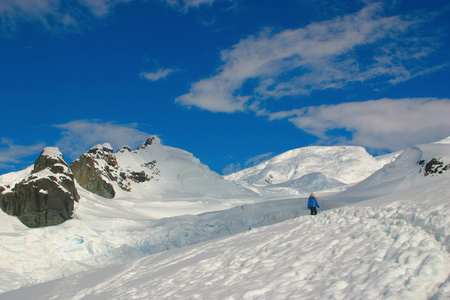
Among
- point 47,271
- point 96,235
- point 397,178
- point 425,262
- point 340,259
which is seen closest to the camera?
point 425,262

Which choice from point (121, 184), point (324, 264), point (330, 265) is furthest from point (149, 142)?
point (330, 265)

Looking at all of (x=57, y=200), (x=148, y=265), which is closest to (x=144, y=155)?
(x=57, y=200)

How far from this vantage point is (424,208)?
1111 cm

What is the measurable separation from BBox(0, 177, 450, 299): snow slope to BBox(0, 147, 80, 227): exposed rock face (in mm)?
28600

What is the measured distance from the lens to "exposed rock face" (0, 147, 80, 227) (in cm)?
4053

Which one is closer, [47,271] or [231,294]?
[231,294]

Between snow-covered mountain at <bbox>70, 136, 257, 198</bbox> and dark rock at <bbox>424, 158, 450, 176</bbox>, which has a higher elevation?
snow-covered mountain at <bbox>70, 136, 257, 198</bbox>

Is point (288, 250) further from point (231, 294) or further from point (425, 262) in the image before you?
point (425, 262)

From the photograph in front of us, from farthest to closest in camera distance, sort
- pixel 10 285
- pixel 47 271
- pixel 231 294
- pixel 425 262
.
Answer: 1. pixel 47 271
2. pixel 10 285
3. pixel 231 294
4. pixel 425 262

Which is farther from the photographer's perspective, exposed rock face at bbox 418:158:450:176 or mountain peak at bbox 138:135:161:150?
mountain peak at bbox 138:135:161:150

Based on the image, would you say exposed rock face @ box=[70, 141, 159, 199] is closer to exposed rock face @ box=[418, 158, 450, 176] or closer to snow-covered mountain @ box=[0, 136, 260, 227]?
snow-covered mountain @ box=[0, 136, 260, 227]

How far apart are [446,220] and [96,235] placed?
3627 centimetres

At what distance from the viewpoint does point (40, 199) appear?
4188 centimetres

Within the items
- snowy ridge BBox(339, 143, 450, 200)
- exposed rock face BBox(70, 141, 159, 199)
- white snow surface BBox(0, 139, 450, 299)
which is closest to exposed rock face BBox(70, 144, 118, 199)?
exposed rock face BBox(70, 141, 159, 199)
